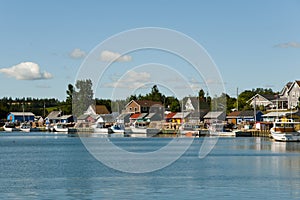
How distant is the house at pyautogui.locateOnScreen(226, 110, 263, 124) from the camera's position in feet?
383

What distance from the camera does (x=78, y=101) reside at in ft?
587

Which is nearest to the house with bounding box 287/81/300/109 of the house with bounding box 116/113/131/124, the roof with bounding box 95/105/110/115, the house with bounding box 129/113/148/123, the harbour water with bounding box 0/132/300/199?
the house with bounding box 129/113/148/123

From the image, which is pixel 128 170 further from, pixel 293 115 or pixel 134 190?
pixel 293 115

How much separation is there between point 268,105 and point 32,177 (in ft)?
333

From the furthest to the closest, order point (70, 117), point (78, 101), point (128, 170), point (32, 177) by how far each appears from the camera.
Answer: point (78, 101), point (70, 117), point (128, 170), point (32, 177)

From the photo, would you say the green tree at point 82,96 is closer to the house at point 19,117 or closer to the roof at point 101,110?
the roof at point 101,110

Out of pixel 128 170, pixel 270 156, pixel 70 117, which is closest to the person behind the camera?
pixel 128 170

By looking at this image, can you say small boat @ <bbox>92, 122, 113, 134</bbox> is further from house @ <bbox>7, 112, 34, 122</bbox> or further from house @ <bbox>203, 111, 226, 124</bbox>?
house @ <bbox>7, 112, 34, 122</bbox>

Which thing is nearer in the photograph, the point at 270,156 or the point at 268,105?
the point at 270,156

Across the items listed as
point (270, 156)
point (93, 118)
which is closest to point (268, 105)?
point (93, 118)

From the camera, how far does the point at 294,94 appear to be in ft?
392

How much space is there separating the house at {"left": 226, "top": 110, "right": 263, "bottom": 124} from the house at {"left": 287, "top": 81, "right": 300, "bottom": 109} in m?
6.98

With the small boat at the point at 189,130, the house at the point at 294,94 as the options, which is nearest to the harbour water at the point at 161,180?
the small boat at the point at 189,130

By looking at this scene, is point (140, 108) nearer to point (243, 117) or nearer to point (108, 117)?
point (108, 117)
